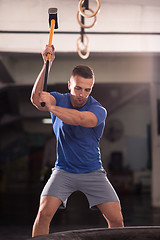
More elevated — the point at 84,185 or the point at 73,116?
the point at 73,116

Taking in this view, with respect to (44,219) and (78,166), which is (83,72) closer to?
(78,166)

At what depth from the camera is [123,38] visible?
4.12m

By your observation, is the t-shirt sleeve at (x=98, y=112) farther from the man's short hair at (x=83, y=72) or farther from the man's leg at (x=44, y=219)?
the man's leg at (x=44, y=219)

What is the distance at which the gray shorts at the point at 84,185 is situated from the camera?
2.17m

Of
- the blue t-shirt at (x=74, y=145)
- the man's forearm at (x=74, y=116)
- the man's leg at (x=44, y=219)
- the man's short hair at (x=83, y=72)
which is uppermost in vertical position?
the man's short hair at (x=83, y=72)

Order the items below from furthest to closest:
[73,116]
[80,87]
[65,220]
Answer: [65,220] → [80,87] → [73,116]

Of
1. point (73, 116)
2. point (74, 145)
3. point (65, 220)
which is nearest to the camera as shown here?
point (73, 116)

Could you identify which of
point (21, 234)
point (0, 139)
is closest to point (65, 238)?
point (21, 234)

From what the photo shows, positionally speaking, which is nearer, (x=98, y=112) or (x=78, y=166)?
(x=98, y=112)

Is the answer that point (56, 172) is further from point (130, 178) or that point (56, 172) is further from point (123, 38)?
point (130, 178)

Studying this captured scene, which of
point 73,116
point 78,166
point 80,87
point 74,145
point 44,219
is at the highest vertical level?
point 80,87

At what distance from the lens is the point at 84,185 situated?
7.29 ft

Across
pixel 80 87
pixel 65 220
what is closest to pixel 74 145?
pixel 80 87

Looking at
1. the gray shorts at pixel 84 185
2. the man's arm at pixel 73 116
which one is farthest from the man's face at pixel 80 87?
the gray shorts at pixel 84 185
